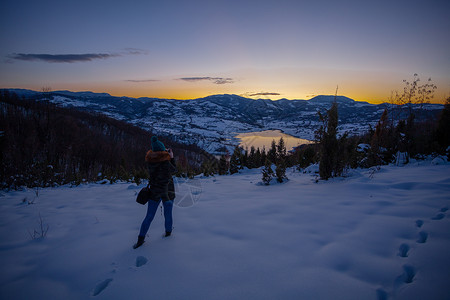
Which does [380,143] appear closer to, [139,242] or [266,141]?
[139,242]

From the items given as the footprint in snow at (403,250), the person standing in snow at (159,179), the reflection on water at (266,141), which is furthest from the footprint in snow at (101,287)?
the reflection on water at (266,141)

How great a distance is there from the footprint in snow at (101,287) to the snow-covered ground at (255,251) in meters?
0.02

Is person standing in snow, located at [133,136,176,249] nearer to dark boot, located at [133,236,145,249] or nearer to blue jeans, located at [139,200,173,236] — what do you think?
blue jeans, located at [139,200,173,236]

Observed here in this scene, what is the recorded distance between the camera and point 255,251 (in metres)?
2.74

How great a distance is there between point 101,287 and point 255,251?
6.60ft

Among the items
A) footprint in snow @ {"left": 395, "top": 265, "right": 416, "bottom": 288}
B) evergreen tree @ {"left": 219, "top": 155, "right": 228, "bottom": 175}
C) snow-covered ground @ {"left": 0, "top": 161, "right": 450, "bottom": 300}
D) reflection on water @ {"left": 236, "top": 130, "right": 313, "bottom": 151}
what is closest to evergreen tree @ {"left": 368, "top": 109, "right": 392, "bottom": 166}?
snow-covered ground @ {"left": 0, "top": 161, "right": 450, "bottom": 300}

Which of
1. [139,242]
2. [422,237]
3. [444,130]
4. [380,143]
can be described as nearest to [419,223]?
[422,237]

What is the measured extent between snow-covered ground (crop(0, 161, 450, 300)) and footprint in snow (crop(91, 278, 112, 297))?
0.07 ft

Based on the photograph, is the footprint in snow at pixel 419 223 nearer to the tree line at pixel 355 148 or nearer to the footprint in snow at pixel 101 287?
the tree line at pixel 355 148

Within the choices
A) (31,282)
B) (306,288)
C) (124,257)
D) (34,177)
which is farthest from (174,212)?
(34,177)

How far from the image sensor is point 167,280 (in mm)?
2287

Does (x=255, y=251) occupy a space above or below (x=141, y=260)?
above

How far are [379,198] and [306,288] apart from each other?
3.17 m

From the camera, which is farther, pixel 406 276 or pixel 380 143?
pixel 380 143
